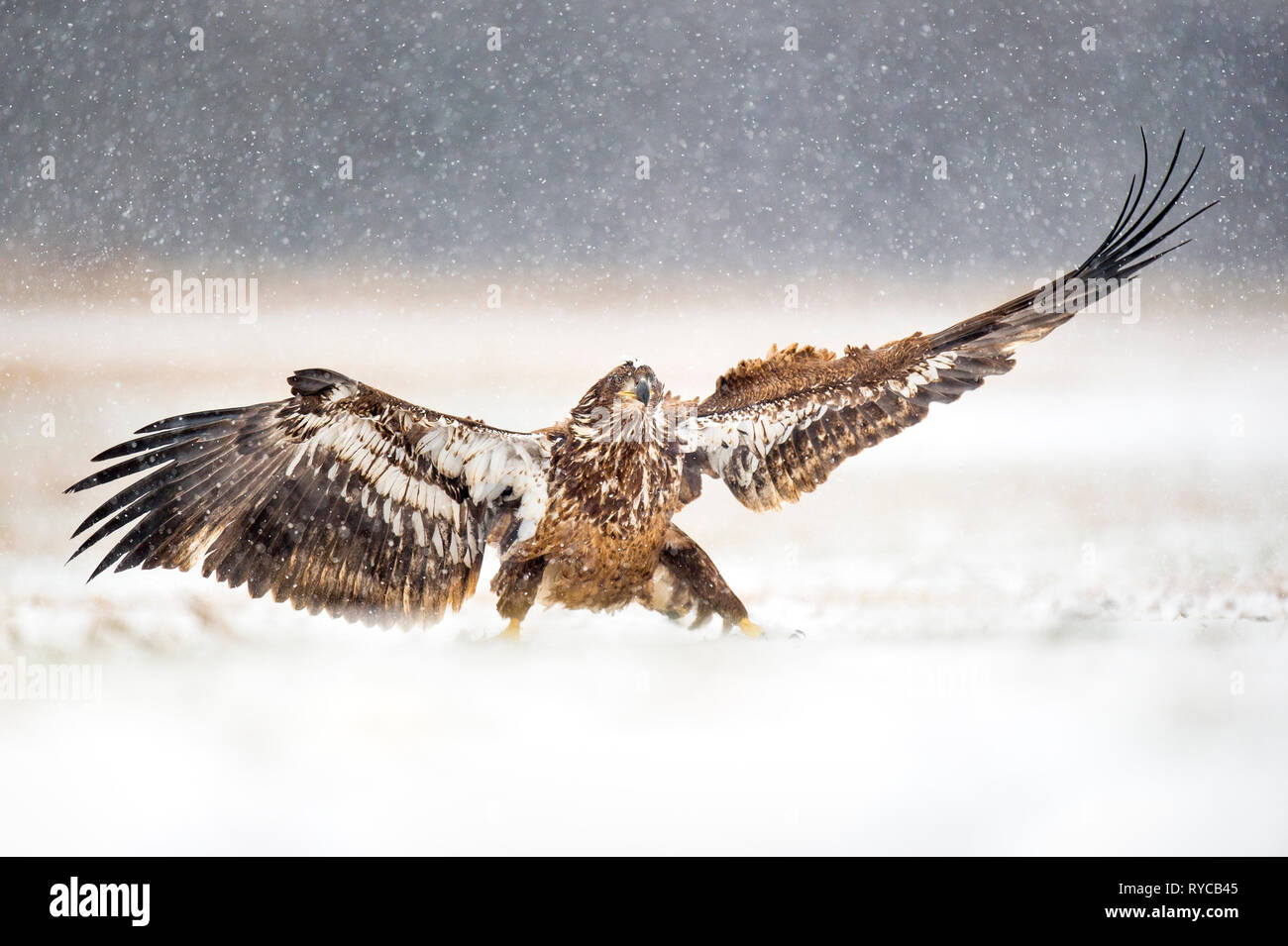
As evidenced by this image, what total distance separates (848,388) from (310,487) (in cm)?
109

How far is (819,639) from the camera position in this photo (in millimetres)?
2650

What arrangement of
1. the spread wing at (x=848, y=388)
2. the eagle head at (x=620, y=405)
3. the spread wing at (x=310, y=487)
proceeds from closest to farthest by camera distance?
the spread wing at (x=310, y=487)
the eagle head at (x=620, y=405)
the spread wing at (x=848, y=388)

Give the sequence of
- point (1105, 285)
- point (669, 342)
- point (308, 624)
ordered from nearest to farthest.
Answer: point (1105, 285)
point (308, 624)
point (669, 342)

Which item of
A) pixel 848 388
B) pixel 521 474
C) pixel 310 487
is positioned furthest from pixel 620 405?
pixel 310 487

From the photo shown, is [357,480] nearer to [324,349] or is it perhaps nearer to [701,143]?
[324,349]

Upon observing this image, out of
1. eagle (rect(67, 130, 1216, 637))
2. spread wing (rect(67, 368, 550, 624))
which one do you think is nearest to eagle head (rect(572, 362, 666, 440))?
eagle (rect(67, 130, 1216, 637))

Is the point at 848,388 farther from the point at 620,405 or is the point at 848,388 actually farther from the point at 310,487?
the point at 310,487

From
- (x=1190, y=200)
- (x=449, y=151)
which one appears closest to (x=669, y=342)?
(x=449, y=151)

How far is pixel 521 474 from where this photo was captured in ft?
7.30

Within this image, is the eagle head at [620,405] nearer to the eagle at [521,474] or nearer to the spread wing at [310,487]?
the eagle at [521,474]

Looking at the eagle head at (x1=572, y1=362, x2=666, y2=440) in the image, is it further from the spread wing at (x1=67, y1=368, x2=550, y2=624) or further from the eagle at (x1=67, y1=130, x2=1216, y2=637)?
the spread wing at (x1=67, y1=368, x2=550, y2=624)

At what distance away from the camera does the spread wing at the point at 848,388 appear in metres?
2.34

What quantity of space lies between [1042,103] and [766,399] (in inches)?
45.5

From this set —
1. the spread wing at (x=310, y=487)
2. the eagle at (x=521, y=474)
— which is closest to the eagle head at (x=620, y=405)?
the eagle at (x=521, y=474)
